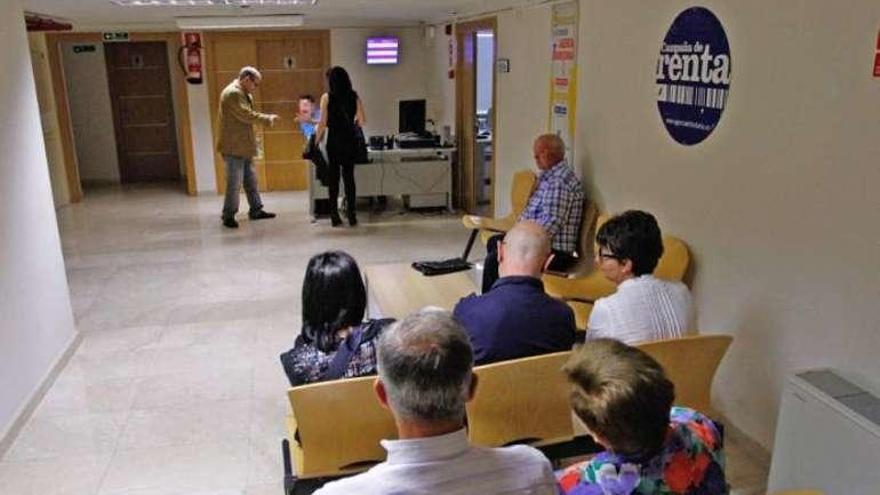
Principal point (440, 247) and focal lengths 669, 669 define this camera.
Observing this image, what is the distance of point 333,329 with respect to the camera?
217 centimetres

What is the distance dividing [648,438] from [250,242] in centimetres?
573

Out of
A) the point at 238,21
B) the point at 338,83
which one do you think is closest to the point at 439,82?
the point at 338,83

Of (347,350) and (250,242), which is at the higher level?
(347,350)

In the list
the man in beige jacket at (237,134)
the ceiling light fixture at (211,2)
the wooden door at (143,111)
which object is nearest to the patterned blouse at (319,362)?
the ceiling light fixture at (211,2)

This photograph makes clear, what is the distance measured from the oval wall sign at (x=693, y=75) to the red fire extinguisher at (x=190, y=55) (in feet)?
22.3

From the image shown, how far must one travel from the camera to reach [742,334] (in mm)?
2947

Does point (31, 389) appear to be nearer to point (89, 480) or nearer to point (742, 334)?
point (89, 480)

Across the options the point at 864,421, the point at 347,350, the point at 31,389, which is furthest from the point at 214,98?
the point at 864,421

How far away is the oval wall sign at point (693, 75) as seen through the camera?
3.01 meters

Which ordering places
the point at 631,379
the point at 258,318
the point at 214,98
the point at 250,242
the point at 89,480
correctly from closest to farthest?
the point at 631,379, the point at 89,480, the point at 258,318, the point at 250,242, the point at 214,98

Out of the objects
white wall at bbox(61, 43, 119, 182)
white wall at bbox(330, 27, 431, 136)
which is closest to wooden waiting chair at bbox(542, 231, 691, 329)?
A: white wall at bbox(330, 27, 431, 136)

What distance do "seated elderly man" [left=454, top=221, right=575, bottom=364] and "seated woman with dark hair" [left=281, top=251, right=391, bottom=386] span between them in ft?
0.99

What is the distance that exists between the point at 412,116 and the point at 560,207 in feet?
13.3

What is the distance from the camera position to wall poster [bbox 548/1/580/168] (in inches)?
179
